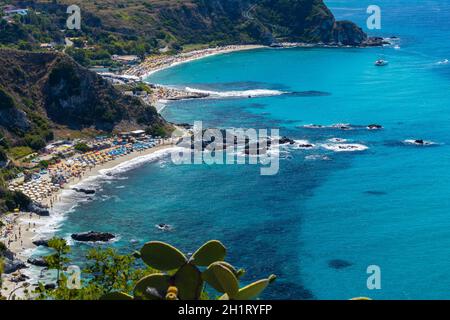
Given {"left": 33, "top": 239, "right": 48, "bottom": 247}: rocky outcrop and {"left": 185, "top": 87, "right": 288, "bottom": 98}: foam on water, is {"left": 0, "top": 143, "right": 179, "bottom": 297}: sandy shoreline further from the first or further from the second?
{"left": 185, "top": 87, "right": 288, "bottom": 98}: foam on water

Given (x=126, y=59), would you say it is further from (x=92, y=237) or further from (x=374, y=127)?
(x=92, y=237)

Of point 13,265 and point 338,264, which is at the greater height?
point 13,265

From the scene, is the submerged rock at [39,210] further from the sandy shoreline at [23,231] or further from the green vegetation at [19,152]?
the green vegetation at [19,152]

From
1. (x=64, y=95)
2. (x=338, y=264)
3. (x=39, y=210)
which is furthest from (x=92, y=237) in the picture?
(x=64, y=95)

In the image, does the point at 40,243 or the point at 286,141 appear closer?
the point at 40,243

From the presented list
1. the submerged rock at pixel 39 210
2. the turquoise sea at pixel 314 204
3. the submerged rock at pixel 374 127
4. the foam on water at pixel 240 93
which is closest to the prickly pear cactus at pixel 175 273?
the turquoise sea at pixel 314 204
